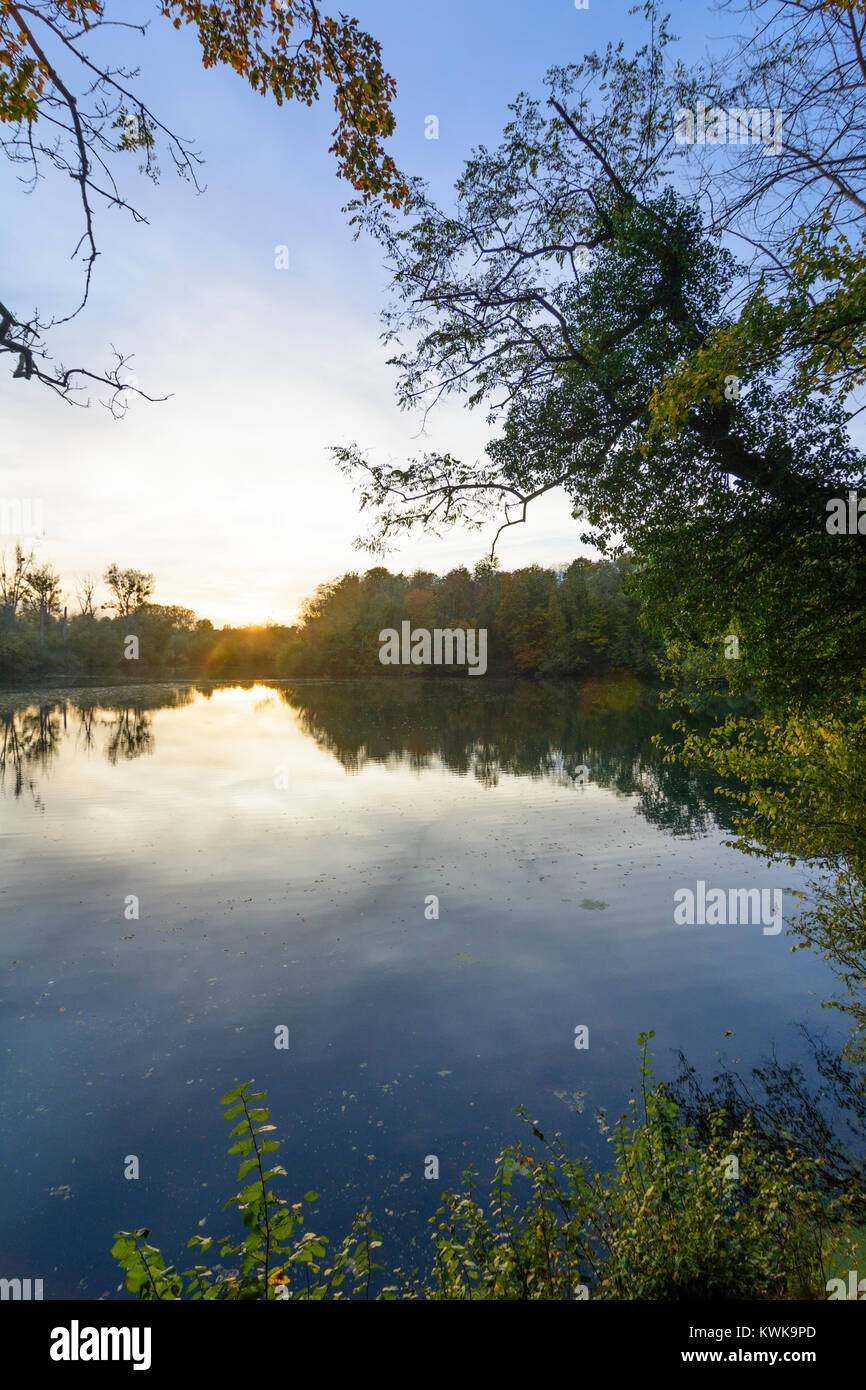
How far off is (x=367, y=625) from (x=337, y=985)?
8388 cm

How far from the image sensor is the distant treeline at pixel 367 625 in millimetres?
74500

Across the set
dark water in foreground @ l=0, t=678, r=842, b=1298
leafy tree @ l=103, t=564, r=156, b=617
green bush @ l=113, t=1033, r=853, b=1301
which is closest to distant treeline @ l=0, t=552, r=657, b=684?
leafy tree @ l=103, t=564, r=156, b=617

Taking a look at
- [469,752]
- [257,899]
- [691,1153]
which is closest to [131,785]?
[257,899]

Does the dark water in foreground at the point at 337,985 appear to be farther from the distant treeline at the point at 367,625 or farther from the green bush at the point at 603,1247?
the distant treeline at the point at 367,625

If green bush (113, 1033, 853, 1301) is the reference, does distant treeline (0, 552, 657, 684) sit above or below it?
above

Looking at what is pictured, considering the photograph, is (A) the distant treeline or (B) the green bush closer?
(B) the green bush

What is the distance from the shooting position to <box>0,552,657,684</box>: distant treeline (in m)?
74.5

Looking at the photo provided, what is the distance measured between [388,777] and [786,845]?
1808 cm

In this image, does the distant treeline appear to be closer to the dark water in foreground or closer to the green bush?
the dark water in foreground

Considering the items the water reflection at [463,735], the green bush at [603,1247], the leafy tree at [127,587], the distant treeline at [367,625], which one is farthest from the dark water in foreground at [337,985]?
the leafy tree at [127,587]

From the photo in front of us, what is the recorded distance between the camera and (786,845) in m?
8.90

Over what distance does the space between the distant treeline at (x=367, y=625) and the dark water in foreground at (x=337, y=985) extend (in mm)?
46630

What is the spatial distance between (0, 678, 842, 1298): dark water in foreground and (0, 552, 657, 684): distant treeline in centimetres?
4663
